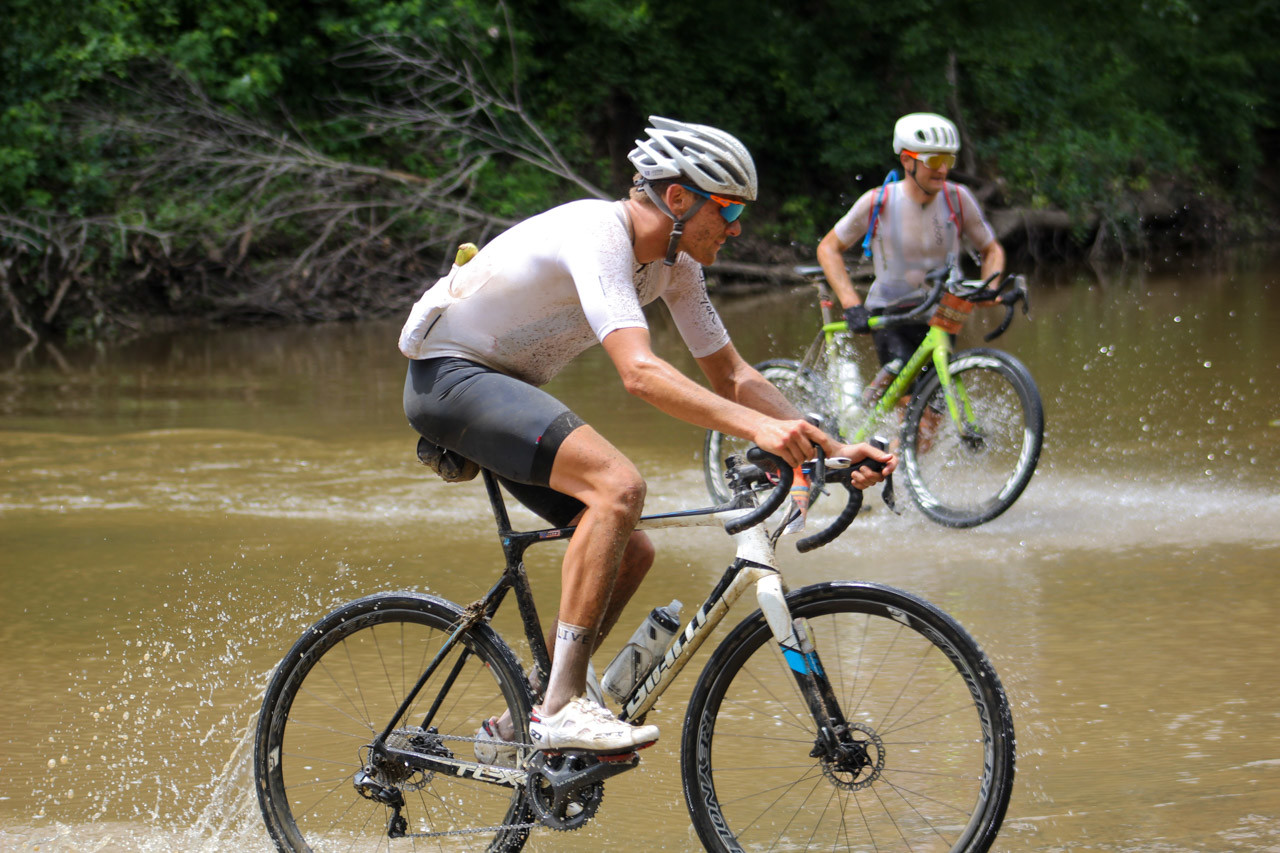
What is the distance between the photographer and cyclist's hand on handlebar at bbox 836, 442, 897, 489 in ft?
10.2

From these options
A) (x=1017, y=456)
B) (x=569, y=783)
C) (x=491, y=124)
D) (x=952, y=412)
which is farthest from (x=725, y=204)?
(x=491, y=124)

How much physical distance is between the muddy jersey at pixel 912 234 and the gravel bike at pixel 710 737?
373cm

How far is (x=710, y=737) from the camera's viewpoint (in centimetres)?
340

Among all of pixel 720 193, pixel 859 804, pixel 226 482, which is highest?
pixel 720 193

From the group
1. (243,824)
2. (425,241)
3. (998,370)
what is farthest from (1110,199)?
(243,824)

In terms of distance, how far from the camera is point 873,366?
13.7 m

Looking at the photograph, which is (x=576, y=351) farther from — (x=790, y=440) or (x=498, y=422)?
(x=790, y=440)

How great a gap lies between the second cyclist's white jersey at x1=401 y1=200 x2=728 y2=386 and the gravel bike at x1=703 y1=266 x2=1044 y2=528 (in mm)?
3642

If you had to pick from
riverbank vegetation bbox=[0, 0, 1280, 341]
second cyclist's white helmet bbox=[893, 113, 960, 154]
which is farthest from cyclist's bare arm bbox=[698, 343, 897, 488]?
riverbank vegetation bbox=[0, 0, 1280, 341]

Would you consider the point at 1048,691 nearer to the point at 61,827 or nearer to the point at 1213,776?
the point at 1213,776

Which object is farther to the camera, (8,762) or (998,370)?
(998,370)

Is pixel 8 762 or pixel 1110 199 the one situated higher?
pixel 1110 199

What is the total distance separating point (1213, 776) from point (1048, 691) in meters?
0.80

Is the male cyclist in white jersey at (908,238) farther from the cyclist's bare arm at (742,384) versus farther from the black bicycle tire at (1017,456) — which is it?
the cyclist's bare arm at (742,384)
